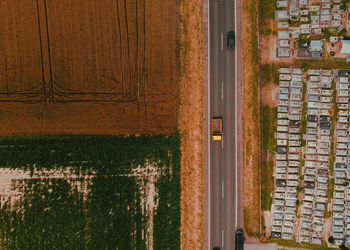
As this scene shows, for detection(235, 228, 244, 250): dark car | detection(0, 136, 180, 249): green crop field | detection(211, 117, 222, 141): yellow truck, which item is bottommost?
detection(235, 228, 244, 250): dark car

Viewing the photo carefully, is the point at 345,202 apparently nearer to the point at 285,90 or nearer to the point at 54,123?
the point at 285,90

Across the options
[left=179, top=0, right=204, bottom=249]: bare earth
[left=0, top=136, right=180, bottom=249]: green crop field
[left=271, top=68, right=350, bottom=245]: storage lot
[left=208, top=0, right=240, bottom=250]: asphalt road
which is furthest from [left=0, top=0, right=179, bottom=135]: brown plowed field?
[left=271, top=68, right=350, bottom=245]: storage lot

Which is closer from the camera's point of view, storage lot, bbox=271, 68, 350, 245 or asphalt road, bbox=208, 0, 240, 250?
storage lot, bbox=271, 68, 350, 245

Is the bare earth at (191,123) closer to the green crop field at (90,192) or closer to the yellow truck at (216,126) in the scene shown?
the green crop field at (90,192)

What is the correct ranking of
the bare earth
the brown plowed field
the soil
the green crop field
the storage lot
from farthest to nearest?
the soil
the bare earth
the storage lot
the brown plowed field
the green crop field

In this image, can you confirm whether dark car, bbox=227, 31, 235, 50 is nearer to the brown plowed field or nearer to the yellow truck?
the brown plowed field

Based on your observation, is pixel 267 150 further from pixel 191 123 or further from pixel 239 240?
pixel 239 240
